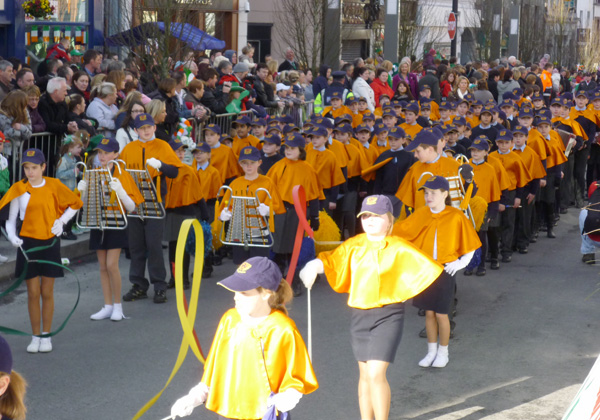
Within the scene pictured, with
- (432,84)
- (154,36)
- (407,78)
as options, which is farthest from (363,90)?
(154,36)

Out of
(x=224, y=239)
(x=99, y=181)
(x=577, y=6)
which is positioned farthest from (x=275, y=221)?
(x=577, y=6)

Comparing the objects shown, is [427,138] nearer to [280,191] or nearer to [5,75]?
Answer: [280,191]

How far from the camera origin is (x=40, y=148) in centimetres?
1182

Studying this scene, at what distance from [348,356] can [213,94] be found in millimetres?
7482

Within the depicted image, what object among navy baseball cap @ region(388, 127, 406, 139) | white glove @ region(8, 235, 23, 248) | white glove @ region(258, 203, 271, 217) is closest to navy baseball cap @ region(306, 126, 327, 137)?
navy baseball cap @ region(388, 127, 406, 139)

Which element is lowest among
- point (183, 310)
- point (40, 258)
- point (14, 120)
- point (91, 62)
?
point (40, 258)

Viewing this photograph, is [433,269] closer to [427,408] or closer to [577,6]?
[427,408]

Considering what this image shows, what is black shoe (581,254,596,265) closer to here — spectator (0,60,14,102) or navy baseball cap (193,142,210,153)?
navy baseball cap (193,142,210,153)

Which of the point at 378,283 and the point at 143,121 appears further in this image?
the point at 143,121

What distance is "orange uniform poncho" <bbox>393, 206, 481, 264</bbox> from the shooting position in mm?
7957

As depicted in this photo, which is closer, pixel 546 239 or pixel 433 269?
pixel 433 269

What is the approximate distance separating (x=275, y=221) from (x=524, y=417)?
160 inches

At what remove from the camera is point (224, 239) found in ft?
32.7

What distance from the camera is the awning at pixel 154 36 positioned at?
1670 centimetres
